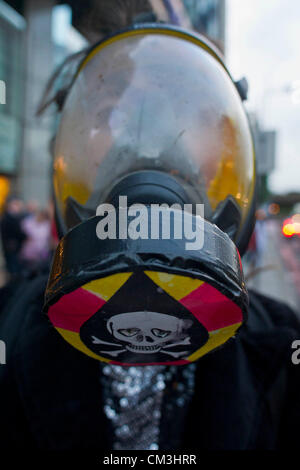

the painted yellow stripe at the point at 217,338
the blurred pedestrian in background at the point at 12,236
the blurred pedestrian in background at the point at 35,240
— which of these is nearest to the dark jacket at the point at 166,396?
the painted yellow stripe at the point at 217,338


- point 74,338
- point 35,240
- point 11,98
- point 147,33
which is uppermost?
point 11,98

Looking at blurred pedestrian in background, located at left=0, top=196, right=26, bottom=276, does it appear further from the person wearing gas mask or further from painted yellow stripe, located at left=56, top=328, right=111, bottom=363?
painted yellow stripe, located at left=56, top=328, right=111, bottom=363

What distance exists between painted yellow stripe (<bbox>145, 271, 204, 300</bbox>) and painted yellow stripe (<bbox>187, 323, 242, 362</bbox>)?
113 millimetres

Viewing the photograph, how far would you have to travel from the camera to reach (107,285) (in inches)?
17.8

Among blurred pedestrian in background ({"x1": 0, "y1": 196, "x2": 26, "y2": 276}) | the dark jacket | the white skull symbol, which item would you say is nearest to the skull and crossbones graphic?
the white skull symbol

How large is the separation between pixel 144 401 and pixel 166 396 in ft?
0.18

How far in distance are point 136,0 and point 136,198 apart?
72 cm

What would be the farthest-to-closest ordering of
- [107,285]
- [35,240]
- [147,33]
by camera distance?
[35,240] → [147,33] → [107,285]

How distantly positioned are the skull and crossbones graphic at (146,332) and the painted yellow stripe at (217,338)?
0.03m

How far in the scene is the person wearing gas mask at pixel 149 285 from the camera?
0.47 m

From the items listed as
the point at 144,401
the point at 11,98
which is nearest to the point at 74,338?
the point at 144,401

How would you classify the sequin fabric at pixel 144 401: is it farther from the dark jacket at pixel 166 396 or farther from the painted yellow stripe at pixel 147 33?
the painted yellow stripe at pixel 147 33

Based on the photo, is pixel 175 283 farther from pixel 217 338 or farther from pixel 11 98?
pixel 11 98

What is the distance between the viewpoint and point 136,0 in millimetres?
972
